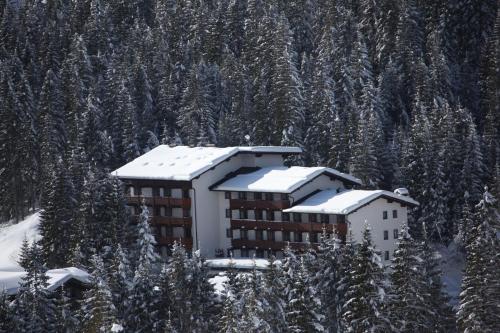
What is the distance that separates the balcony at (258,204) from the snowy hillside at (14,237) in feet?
97.3

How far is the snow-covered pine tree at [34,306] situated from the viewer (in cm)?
6312

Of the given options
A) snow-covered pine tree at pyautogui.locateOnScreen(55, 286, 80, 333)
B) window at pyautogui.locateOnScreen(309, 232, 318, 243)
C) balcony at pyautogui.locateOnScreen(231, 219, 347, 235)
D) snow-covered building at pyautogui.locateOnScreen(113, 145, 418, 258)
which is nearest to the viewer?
snow-covered pine tree at pyautogui.locateOnScreen(55, 286, 80, 333)

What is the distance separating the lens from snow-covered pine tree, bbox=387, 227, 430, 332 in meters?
63.5

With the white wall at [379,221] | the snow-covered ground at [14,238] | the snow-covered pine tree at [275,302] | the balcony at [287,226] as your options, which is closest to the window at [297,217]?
the balcony at [287,226]

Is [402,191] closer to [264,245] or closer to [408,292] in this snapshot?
[264,245]

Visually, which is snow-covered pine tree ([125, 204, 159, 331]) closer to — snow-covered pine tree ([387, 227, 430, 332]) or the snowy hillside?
snow-covered pine tree ([387, 227, 430, 332])

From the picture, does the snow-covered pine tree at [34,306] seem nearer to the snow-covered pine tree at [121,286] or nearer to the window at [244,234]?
the snow-covered pine tree at [121,286]

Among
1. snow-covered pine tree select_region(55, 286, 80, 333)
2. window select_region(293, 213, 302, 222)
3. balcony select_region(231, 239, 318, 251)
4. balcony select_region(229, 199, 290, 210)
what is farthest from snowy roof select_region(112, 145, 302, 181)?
snow-covered pine tree select_region(55, 286, 80, 333)

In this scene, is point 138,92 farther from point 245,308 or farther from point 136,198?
point 245,308

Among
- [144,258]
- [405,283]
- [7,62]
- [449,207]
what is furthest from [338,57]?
[405,283]

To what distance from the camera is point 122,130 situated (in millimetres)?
A: 118438

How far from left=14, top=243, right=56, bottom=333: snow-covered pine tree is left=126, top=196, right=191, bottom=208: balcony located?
26855mm

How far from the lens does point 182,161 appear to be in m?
97.0

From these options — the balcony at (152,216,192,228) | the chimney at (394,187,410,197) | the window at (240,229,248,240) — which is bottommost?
the window at (240,229,248,240)
